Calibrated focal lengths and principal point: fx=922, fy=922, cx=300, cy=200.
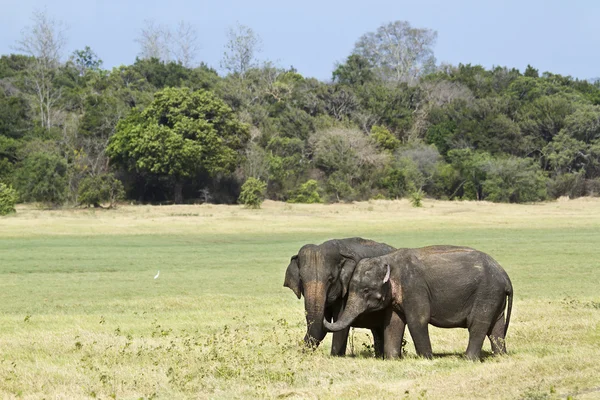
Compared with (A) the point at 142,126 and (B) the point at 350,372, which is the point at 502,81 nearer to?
(A) the point at 142,126

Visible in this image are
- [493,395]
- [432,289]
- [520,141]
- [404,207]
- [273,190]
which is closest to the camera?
[493,395]

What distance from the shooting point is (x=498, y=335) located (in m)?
13.0

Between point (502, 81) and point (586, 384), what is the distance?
339 ft

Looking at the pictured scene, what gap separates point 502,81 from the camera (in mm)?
109625

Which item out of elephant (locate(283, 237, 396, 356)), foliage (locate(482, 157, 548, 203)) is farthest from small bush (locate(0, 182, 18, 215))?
elephant (locate(283, 237, 396, 356))

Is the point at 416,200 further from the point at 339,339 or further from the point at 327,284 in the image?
the point at 327,284

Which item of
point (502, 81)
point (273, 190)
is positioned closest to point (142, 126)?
point (273, 190)

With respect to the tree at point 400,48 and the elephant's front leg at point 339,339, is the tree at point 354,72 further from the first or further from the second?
the elephant's front leg at point 339,339

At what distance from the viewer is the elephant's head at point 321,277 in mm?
13133

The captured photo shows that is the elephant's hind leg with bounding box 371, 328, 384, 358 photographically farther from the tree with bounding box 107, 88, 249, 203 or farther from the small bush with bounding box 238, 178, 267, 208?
the tree with bounding box 107, 88, 249, 203

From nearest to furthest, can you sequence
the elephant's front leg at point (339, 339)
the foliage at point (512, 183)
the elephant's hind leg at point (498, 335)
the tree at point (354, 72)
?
the elephant's hind leg at point (498, 335) < the elephant's front leg at point (339, 339) < the foliage at point (512, 183) < the tree at point (354, 72)

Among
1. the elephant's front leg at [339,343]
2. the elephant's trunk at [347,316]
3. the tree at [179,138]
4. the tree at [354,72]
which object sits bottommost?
the elephant's front leg at [339,343]

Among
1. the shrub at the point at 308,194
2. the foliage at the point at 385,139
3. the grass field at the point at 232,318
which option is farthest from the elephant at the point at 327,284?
the foliage at the point at 385,139

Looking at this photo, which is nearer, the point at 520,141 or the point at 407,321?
the point at 407,321
